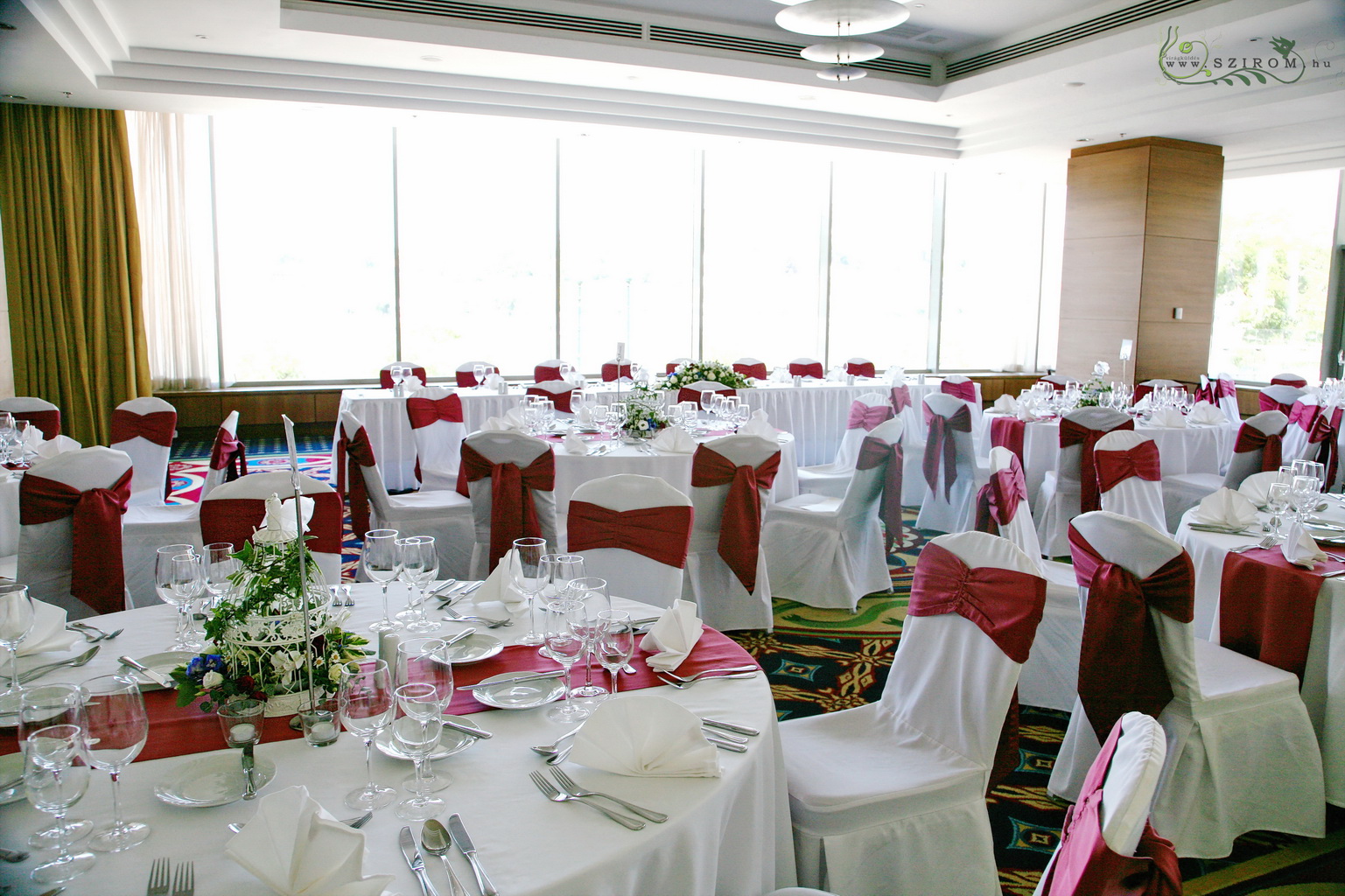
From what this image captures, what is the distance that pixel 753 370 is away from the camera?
1005cm

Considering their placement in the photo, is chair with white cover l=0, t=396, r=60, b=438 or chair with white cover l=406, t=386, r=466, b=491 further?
chair with white cover l=406, t=386, r=466, b=491

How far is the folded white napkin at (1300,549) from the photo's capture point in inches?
124

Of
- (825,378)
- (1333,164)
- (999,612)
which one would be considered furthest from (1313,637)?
(1333,164)

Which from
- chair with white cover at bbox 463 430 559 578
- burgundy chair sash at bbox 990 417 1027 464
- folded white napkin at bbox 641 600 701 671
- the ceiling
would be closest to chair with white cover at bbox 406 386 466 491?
chair with white cover at bbox 463 430 559 578

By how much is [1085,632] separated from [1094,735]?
373 mm

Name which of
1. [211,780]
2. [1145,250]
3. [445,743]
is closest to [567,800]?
[445,743]

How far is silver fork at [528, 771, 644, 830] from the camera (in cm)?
147

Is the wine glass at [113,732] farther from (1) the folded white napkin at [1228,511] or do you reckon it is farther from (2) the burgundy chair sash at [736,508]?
(1) the folded white napkin at [1228,511]

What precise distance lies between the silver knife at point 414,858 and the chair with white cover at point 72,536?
292 cm

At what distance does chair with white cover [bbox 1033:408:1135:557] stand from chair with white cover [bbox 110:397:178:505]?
5592mm

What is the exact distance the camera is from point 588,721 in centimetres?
168

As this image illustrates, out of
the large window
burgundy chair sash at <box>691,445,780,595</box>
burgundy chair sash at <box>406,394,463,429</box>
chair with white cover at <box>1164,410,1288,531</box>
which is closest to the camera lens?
burgundy chair sash at <box>691,445,780,595</box>

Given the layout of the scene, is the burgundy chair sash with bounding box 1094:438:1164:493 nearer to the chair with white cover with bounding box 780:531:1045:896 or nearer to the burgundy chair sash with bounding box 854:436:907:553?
the burgundy chair sash with bounding box 854:436:907:553

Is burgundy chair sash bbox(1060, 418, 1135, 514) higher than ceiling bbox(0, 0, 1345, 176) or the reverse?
the reverse
